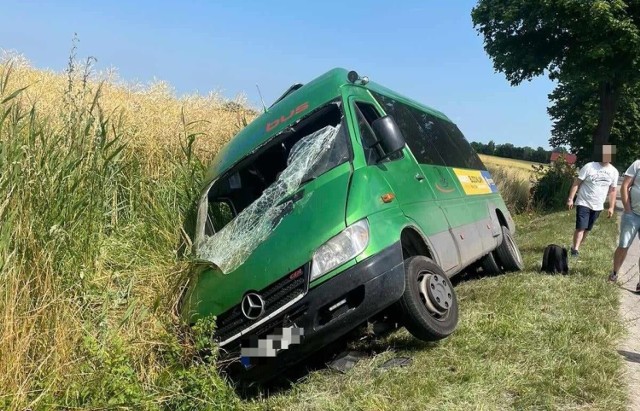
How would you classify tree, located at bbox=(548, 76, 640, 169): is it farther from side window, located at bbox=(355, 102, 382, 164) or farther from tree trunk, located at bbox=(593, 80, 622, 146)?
side window, located at bbox=(355, 102, 382, 164)

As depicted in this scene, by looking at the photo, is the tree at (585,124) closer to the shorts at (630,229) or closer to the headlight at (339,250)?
the shorts at (630,229)

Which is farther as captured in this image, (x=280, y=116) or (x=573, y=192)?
(x=573, y=192)

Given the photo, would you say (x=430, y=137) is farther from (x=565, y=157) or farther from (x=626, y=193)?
(x=565, y=157)

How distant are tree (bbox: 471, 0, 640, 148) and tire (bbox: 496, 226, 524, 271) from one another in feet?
36.2

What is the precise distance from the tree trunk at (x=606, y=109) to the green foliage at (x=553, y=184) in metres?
1.43

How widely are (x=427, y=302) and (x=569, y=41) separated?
17.1 meters

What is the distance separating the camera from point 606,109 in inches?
762

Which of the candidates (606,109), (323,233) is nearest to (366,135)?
(323,233)

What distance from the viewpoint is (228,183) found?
531cm

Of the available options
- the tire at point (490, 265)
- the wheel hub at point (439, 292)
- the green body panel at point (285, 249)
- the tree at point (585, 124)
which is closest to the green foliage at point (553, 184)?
the tree at point (585, 124)

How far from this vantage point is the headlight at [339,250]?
149 inches

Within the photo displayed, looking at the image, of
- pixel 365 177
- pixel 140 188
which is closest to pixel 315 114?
pixel 365 177

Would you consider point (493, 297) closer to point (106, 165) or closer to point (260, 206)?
point (260, 206)

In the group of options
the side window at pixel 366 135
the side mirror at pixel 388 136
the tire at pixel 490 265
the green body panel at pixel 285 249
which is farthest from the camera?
the tire at pixel 490 265
